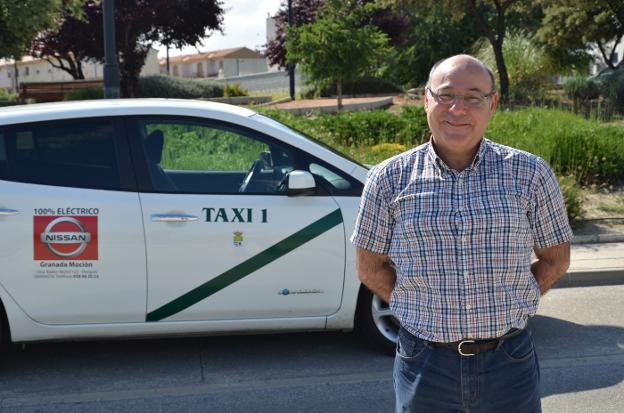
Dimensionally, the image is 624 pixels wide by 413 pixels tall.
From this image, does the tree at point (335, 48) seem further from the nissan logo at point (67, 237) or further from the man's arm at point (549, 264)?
the man's arm at point (549, 264)

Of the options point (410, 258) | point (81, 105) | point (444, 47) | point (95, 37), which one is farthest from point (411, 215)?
point (444, 47)

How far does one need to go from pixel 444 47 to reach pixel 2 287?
3310cm

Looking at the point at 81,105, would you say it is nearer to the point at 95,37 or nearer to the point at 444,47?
the point at 95,37

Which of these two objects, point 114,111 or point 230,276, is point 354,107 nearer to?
point 114,111

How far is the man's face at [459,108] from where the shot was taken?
239 centimetres

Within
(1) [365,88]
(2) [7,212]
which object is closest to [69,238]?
(2) [7,212]

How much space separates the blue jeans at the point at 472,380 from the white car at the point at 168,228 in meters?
2.52

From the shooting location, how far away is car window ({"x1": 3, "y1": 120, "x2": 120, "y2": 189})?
193 inches

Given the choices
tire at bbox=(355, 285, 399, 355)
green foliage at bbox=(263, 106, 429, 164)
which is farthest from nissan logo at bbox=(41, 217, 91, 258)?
green foliage at bbox=(263, 106, 429, 164)

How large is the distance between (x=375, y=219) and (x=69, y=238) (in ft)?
9.03

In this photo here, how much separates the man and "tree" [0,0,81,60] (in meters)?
17.6

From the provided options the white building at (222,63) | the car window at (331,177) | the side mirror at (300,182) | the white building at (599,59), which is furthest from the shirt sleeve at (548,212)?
the white building at (222,63)

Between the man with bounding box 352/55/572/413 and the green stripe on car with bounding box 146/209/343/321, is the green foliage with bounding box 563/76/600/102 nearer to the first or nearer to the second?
the green stripe on car with bounding box 146/209/343/321

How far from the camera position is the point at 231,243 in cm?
484
